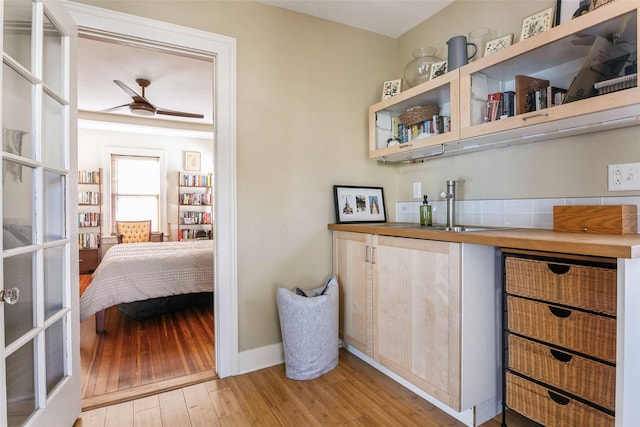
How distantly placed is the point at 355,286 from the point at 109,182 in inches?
217

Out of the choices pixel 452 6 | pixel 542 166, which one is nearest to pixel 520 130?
pixel 542 166

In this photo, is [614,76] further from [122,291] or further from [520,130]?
[122,291]

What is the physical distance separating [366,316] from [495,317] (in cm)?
74

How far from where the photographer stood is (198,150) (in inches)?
259

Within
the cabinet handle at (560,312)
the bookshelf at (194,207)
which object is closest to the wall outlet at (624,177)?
the cabinet handle at (560,312)

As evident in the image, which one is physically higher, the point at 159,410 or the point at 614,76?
the point at 614,76

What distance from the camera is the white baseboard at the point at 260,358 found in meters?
2.13

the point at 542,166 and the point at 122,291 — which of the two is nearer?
the point at 542,166

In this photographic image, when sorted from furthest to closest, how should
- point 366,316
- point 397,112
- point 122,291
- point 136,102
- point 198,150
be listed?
point 198,150
point 136,102
point 122,291
point 397,112
point 366,316

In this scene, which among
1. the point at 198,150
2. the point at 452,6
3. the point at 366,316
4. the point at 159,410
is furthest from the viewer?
the point at 198,150

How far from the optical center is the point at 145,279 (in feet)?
9.91

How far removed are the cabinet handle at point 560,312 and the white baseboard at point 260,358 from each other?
5.26ft

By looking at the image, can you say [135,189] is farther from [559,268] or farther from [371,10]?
[559,268]

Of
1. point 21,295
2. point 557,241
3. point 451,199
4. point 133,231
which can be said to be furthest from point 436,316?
point 133,231
